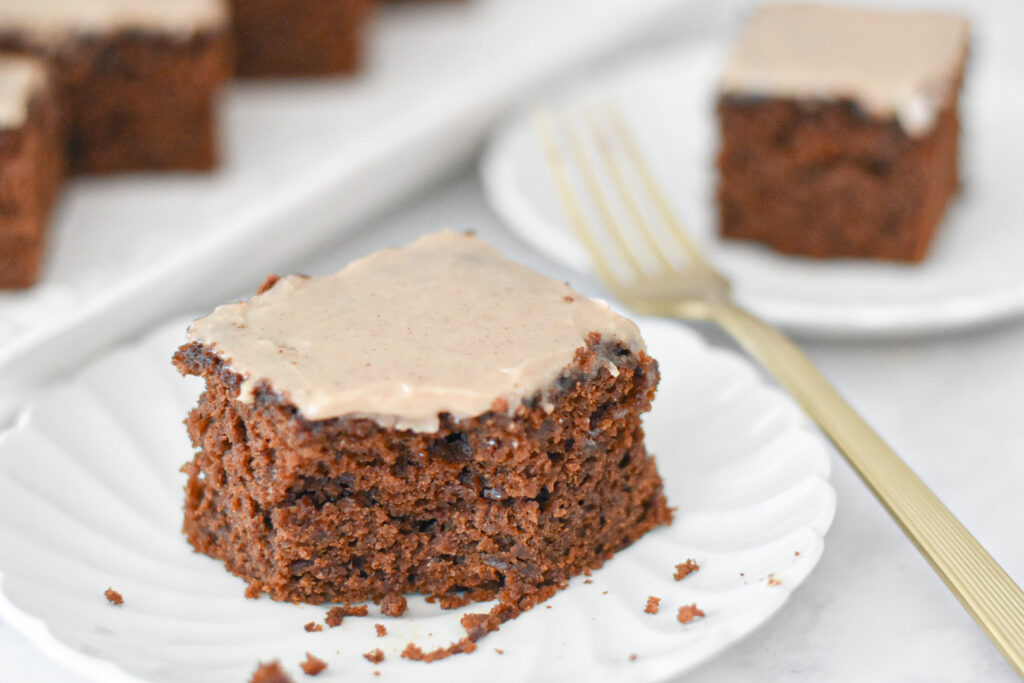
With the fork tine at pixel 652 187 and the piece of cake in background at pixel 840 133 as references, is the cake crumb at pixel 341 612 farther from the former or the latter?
the piece of cake in background at pixel 840 133

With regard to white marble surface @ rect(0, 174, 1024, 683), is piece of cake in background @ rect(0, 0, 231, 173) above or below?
above

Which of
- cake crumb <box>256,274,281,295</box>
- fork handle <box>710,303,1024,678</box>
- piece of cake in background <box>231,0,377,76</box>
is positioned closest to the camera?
fork handle <box>710,303,1024,678</box>

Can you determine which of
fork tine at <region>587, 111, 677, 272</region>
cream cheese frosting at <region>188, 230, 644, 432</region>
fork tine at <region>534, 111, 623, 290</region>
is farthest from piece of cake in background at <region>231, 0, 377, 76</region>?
cream cheese frosting at <region>188, 230, 644, 432</region>

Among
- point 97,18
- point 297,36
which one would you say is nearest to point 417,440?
point 97,18

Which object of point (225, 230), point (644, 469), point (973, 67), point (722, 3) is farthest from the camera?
point (722, 3)

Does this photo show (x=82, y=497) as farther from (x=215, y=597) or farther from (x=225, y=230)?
(x=225, y=230)

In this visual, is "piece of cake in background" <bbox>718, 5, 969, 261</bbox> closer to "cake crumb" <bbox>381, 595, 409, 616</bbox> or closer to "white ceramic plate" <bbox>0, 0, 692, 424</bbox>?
"white ceramic plate" <bbox>0, 0, 692, 424</bbox>

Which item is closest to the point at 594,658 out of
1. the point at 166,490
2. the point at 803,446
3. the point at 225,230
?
the point at 803,446
